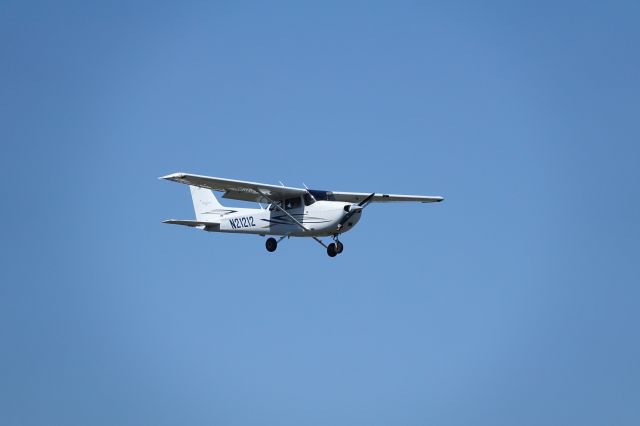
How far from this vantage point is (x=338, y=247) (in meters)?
36.0

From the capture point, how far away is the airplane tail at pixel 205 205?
133ft

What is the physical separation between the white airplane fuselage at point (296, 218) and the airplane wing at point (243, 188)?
1.60 ft

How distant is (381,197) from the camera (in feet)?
132

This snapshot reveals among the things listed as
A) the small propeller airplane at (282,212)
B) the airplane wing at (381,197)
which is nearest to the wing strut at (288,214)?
the small propeller airplane at (282,212)

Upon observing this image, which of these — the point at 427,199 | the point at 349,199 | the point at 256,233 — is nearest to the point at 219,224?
the point at 256,233

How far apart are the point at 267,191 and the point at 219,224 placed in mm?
3683

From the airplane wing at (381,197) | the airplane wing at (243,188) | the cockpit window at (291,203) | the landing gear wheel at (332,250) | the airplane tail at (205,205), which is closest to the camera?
the airplane wing at (243,188)

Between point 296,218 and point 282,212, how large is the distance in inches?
28.7

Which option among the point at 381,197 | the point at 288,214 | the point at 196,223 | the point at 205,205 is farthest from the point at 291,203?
the point at 205,205

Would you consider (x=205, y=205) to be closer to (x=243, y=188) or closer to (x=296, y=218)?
(x=243, y=188)

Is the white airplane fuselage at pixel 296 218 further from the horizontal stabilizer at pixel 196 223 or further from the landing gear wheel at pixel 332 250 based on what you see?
the landing gear wheel at pixel 332 250

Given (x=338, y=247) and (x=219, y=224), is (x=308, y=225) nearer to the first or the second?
(x=338, y=247)

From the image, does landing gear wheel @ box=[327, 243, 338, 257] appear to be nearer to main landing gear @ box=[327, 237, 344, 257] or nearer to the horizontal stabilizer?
main landing gear @ box=[327, 237, 344, 257]

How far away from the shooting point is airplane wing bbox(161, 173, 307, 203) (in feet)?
115
